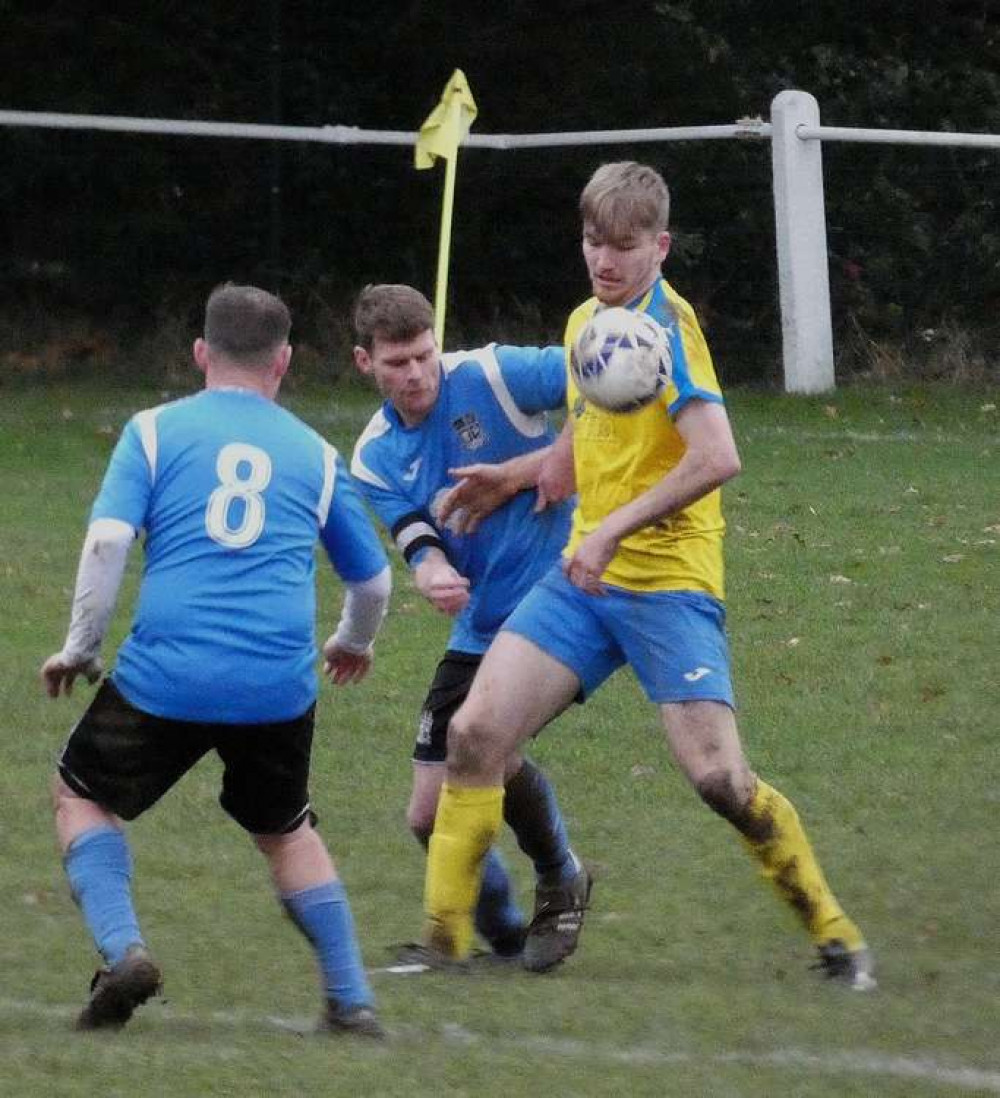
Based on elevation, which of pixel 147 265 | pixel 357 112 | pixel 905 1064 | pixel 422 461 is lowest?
pixel 905 1064

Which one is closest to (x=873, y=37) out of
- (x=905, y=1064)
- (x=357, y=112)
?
(x=357, y=112)

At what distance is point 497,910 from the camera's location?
244 inches

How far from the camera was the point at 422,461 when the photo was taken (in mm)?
6094

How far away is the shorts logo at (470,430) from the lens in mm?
6059

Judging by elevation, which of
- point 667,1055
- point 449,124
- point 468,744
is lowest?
point 667,1055

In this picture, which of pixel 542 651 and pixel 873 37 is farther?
pixel 873 37

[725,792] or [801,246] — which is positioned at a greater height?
[801,246]

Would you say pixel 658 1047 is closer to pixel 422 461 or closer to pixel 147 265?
pixel 422 461

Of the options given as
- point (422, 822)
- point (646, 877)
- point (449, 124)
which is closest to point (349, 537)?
point (422, 822)

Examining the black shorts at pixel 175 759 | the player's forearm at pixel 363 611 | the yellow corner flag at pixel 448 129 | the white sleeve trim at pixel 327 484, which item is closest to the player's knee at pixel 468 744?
the player's forearm at pixel 363 611

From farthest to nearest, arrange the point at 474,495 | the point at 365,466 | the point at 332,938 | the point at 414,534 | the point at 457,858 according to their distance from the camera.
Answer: the point at 365,466, the point at 414,534, the point at 474,495, the point at 457,858, the point at 332,938

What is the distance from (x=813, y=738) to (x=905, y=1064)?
368cm

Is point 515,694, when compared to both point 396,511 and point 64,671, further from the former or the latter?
point 64,671

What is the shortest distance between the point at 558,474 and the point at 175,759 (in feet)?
3.99
